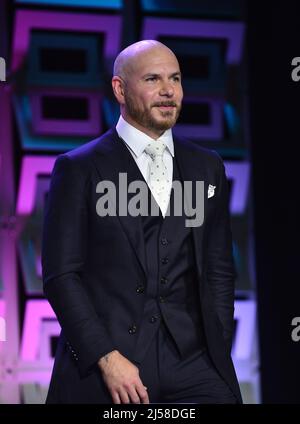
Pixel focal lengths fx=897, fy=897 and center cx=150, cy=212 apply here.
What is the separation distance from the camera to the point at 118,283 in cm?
235

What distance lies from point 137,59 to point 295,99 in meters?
1.56

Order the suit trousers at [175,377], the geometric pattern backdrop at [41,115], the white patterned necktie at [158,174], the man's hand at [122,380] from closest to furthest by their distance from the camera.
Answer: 1. the man's hand at [122,380]
2. the suit trousers at [175,377]
3. the white patterned necktie at [158,174]
4. the geometric pattern backdrop at [41,115]

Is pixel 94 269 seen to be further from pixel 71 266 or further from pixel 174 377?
pixel 174 377

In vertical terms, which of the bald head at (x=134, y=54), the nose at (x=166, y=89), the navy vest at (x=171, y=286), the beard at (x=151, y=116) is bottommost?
the navy vest at (x=171, y=286)

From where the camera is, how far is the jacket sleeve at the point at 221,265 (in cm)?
251

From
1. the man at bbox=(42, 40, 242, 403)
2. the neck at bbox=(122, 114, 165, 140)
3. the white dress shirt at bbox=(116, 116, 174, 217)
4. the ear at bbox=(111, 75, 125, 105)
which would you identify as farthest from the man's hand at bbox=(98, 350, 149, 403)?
the ear at bbox=(111, 75, 125, 105)

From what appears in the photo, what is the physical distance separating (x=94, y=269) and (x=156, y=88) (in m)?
0.52

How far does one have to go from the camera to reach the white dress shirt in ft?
8.12

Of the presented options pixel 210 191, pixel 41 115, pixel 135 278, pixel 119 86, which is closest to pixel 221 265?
pixel 210 191

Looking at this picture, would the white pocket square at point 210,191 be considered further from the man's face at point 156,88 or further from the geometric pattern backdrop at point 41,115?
the geometric pattern backdrop at point 41,115

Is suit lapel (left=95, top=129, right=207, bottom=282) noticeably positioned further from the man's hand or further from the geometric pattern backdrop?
the geometric pattern backdrop

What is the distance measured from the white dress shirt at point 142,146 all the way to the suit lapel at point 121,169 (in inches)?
0.6

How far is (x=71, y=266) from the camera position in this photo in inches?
91.1

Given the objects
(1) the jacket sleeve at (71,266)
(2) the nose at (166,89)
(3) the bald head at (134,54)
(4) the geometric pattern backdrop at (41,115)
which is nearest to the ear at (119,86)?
(3) the bald head at (134,54)
